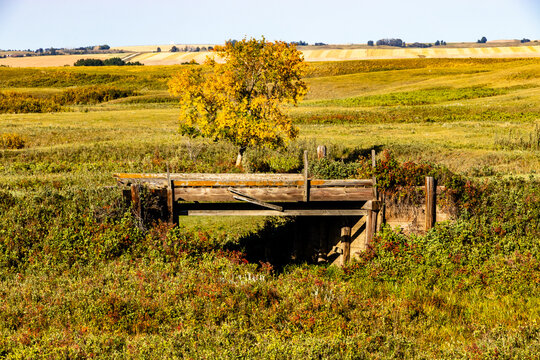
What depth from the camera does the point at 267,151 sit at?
2883cm

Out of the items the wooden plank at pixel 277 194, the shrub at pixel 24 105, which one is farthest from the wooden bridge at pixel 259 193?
the shrub at pixel 24 105

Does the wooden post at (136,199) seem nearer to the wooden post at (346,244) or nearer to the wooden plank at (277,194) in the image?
the wooden plank at (277,194)

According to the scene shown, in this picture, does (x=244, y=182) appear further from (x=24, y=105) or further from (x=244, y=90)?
(x=24, y=105)

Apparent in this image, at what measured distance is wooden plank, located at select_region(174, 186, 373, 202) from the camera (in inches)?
597

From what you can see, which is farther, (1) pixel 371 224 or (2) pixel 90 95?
(2) pixel 90 95

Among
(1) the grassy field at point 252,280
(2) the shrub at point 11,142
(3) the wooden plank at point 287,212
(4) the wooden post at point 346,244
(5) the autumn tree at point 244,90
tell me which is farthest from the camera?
(2) the shrub at point 11,142

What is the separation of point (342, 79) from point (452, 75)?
785 inches

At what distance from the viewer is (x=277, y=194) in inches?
603

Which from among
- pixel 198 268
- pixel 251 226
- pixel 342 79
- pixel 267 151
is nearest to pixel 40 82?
pixel 342 79

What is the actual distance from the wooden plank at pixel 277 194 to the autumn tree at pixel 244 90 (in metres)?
7.07

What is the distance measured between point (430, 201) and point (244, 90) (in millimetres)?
11688

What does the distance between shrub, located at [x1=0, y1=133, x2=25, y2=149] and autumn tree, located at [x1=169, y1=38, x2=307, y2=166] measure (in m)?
16.1

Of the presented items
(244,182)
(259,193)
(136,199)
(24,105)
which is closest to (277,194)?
Result: (259,193)

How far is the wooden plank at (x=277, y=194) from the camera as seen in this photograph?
15.2 meters
